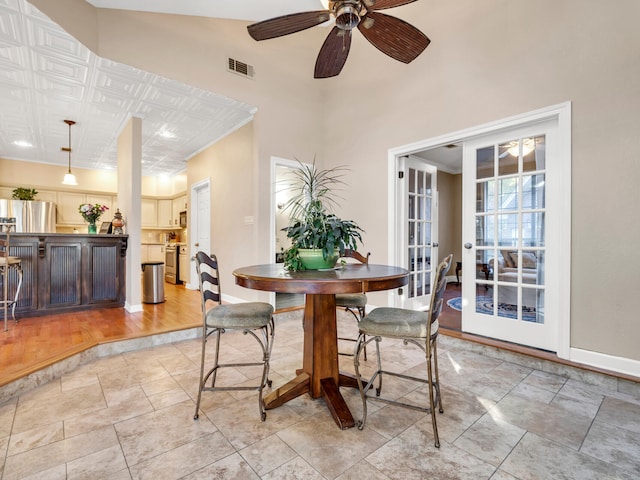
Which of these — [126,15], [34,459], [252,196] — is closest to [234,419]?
[34,459]

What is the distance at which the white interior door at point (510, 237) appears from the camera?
2.74m

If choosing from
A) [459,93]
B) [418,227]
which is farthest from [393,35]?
[418,227]

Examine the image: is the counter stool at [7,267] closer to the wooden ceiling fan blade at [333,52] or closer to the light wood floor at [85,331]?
the light wood floor at [85,331]

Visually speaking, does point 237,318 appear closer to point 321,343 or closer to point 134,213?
point 321,343

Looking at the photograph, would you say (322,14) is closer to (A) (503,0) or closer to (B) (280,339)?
(A) (503,0)

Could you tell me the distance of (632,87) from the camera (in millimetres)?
2256

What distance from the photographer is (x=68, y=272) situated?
155 inches

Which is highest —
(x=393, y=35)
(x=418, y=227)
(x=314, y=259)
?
(x=393, y=35)

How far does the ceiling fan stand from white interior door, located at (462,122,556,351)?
1.37 metres

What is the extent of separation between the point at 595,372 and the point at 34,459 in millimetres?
3531

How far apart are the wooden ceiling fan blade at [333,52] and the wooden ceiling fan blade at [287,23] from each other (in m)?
0.16

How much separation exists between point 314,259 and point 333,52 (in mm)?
1679

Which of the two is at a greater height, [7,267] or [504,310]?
[7,267]

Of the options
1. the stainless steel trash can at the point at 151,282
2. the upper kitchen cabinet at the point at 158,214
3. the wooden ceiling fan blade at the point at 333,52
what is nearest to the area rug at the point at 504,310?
the wooden ceiling fan blade at the point at 333,52
